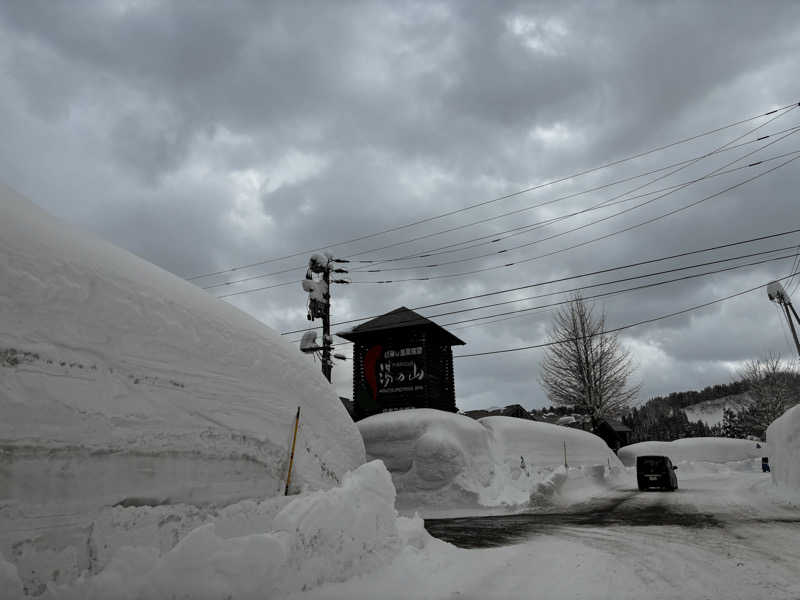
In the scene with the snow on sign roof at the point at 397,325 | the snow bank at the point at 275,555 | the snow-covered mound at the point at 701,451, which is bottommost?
the snow-covered mound at the point at 701,451

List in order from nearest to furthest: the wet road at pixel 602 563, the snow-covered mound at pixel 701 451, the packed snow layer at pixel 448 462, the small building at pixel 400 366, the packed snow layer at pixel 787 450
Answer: the wet road at pixel 602 563 < the packed snow layer at pixel 787 450 < the packed snow layer at pixel 448 462 < the small building at pixel 400 366 < the snow-covered mound at pixel 701 451

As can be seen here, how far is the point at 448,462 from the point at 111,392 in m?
13.9

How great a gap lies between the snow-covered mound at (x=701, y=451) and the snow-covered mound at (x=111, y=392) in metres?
45.3

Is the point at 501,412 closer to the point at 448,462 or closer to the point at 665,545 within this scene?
the point at 448,462

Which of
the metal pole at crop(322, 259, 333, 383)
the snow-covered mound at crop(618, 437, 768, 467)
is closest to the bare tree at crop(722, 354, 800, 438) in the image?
the snow-covered mound at crop(618, 437, 768, 467)

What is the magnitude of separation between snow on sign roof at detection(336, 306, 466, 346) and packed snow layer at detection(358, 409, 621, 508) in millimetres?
5862

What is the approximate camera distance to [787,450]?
15.7 meters

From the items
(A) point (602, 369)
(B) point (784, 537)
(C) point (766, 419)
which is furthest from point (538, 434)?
(C) point (766, 419)

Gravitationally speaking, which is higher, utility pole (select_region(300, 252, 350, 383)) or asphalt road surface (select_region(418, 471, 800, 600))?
utility pole (select_region(300, 252, 350, 383))

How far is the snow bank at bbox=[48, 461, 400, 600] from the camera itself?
3.35 meters

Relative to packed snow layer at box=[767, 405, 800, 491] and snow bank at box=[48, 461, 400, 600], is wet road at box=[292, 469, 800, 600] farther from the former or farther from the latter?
packed snow layer at box=[767, 405, 800, 491]

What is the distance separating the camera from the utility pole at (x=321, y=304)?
18594mm

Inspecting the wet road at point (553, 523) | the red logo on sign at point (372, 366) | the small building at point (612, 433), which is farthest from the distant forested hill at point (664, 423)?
the wet road at point (553, 523)

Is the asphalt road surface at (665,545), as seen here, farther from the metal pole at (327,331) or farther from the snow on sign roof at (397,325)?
the snow on sign roof at (397,325)
